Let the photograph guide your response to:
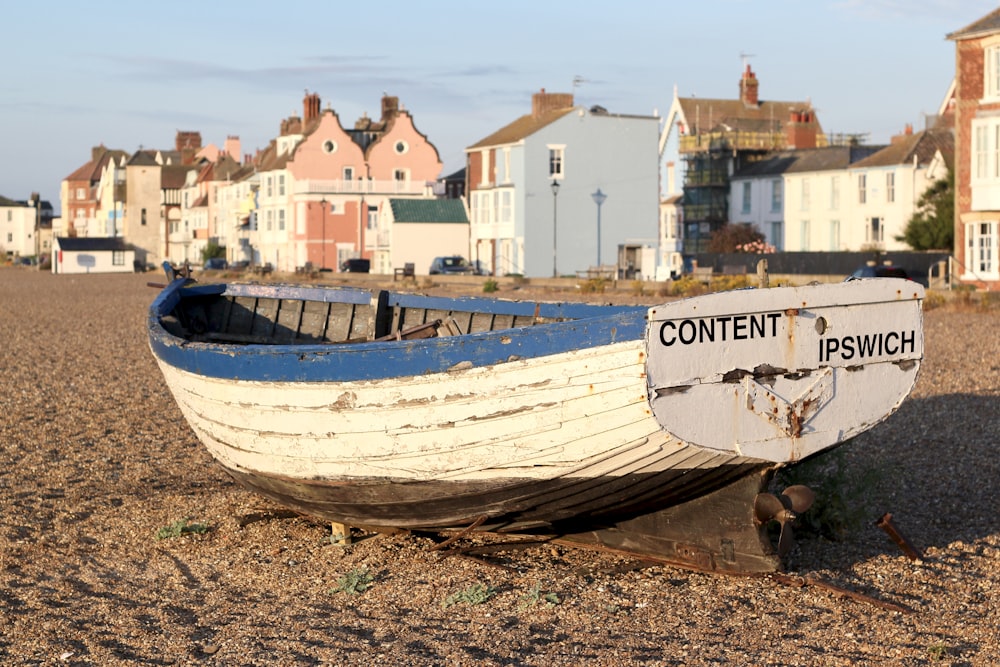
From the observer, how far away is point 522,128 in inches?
2569

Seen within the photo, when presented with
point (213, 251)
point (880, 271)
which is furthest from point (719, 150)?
point (213, 251)

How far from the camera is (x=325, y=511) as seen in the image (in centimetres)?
827

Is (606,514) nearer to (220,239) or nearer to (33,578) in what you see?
(33,578)

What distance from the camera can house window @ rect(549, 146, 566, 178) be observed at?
63.2 metres

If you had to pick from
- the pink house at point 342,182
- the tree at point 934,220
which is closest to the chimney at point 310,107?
the pink house at point 342,182

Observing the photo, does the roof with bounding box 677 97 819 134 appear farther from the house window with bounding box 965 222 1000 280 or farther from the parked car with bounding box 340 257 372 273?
the house window with bounding box 965 222 1000 280

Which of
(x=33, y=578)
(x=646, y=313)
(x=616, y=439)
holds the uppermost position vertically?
(x=646, y=313)

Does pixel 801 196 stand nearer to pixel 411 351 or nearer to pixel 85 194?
pixel 411 351

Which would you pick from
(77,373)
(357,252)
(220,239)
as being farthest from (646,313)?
(220,239)

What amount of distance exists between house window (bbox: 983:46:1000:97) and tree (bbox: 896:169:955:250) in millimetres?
13850

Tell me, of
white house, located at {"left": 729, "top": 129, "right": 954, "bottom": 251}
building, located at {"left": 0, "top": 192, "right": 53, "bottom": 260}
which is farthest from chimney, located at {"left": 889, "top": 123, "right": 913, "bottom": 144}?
building, located at {"left": 0, "top": 192, "right": 53, "bottom": 260}

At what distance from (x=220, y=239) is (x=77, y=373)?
91.5m

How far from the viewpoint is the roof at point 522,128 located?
207ft

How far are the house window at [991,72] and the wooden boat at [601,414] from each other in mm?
32744
